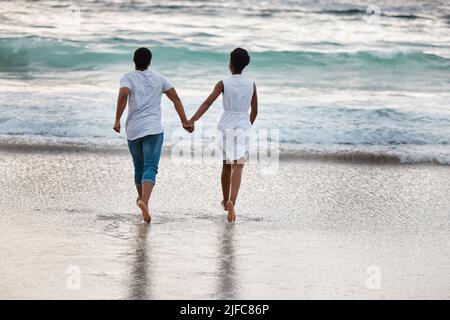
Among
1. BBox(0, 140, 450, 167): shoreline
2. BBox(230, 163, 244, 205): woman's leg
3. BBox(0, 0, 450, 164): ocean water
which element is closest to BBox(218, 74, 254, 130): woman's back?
BBox(230, 163, 244, 205): woman's leg

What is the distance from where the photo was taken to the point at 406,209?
8555 mm

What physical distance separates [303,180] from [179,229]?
2455 mm

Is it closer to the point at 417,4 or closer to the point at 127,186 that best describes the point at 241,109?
the point at 127,186

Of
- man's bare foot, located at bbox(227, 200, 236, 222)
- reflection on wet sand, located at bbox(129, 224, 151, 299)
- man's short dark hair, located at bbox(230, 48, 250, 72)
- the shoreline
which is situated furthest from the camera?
the shoreline

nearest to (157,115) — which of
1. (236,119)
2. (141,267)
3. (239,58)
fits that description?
(236,119)

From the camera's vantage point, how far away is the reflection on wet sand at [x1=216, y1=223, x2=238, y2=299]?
582 cm

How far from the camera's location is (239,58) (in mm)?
8008

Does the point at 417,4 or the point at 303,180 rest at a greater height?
the point at 417,4

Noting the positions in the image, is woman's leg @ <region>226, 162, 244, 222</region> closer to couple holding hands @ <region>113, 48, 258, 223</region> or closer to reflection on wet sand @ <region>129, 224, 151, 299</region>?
couple holding hands @ <region>113, 48, 258, 223</region>

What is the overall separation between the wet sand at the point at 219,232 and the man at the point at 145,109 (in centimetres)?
41

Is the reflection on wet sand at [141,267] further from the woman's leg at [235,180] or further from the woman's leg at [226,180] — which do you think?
the woman's leg at [226,180]

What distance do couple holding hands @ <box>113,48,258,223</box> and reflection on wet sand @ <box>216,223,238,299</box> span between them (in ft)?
1.57

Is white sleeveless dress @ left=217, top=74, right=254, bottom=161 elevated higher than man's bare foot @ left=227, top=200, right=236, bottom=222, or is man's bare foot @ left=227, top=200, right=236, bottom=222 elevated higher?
white sleeveless dress @ left=217, top=74, right=254, bottom=161
